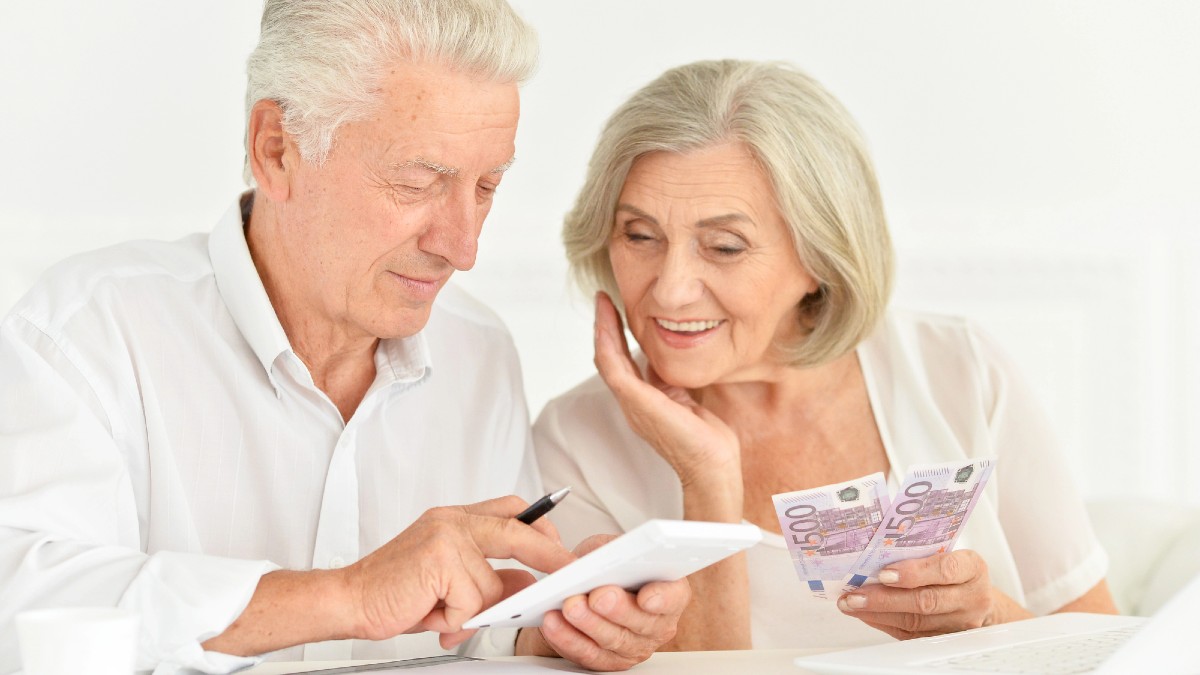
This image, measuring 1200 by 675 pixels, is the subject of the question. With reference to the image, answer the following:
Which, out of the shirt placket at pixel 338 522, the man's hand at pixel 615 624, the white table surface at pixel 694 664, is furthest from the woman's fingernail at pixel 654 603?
the shirt placket at pixel 338 522

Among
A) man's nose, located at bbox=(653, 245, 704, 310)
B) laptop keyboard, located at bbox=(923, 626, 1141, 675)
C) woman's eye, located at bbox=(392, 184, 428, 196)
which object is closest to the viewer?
laptop keyboard, located at bbox=(923, 626, 1141, 675)

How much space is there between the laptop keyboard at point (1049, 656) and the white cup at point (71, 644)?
0.87 meters

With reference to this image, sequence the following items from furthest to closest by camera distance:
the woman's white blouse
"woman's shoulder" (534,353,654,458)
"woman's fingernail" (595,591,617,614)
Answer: "woman's shoulder" (534,353,654,458) → the woman's white blouse → "woman's fingernail" (595,591,617,614)

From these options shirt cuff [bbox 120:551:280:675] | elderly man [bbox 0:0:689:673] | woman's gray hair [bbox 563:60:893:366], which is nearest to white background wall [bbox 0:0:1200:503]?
woman's gray hair [bbox 563:60:893:366]

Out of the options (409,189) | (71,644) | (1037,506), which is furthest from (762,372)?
(71,644)

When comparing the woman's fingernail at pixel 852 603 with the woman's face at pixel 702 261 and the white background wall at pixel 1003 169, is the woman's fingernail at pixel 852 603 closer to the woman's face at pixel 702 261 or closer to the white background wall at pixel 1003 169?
the woman's face at pixel 702 261

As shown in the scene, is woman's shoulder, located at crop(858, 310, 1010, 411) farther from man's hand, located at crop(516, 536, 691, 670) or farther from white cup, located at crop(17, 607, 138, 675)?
white cup, located at crop(17, 607, 138, 675)

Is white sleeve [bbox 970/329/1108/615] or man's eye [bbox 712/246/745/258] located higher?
man's eye [bbox 712/246/745/258]

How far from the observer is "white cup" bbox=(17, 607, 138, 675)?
1.14 metres

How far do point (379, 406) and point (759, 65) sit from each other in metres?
0.93

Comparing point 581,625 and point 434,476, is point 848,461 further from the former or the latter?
point 581,625

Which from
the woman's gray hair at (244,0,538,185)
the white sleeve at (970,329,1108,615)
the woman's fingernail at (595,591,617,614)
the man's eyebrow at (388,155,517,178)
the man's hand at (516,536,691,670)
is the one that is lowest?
the white sleeve at (970,329,1108,615)

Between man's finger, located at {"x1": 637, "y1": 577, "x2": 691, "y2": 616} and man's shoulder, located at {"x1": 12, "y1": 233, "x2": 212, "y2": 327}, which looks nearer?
man's finger, located at {"x1": 637, "y1": 577, "x2": 691, "y2": 616}

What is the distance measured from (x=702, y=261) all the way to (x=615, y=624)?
0.86 meters
